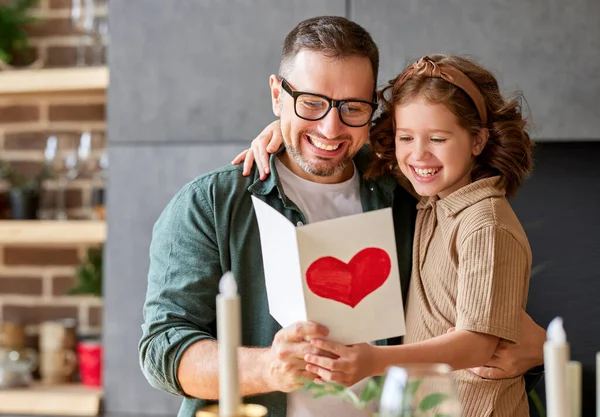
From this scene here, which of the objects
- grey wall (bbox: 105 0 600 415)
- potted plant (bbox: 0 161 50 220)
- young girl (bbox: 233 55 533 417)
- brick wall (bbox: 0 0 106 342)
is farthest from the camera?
brick wall (bbox: 0 0 106 342)

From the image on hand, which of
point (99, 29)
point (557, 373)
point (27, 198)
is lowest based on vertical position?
point (557, 373)

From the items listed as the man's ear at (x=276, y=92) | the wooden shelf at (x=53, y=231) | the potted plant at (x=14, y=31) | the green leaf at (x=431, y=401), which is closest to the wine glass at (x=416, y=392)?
the green leaf at (x=431, y=401)

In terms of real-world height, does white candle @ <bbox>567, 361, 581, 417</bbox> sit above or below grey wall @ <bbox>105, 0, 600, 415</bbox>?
below

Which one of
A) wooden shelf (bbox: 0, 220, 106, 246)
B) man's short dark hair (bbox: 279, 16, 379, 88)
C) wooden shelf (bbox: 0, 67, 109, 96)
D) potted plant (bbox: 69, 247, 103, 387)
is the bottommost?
potted plant (bbox: 69, 247, 103, 387)

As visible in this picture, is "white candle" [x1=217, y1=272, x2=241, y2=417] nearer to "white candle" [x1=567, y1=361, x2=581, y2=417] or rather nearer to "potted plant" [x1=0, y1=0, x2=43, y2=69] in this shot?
"white candle" [x1=567, y1=361, x2=581, y2=417]

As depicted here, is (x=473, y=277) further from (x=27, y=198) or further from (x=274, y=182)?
(x=27, y=198)

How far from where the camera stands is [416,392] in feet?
3.02

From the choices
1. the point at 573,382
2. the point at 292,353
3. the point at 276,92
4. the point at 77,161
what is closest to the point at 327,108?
the point at 276,92

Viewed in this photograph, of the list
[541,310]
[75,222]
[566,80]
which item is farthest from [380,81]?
[75,222]

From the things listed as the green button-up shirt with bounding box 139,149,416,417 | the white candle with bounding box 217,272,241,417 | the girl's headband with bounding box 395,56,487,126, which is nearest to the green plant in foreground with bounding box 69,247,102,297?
the green button-up shirt with bounding box 139,149,416,417

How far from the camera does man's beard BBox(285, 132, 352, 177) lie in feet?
5.62

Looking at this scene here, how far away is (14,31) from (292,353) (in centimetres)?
204

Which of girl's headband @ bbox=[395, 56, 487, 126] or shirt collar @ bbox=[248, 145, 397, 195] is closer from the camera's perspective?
girl's headband @ bbox=[395, 56, 487, 126]

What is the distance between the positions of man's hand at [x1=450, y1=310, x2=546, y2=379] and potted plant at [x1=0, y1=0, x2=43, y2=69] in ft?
6.59
